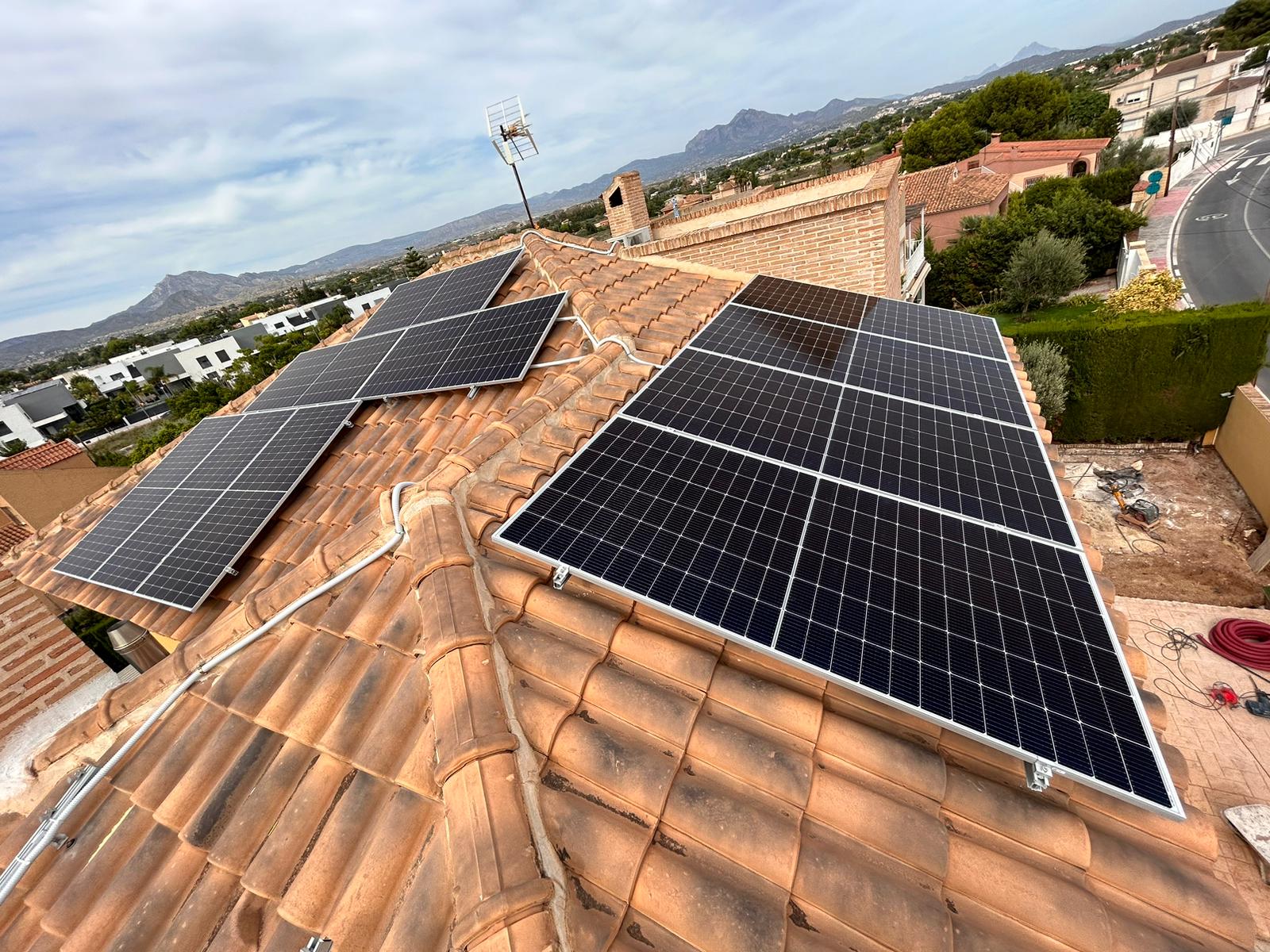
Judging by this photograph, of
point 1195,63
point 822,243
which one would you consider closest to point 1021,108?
point 1195,63

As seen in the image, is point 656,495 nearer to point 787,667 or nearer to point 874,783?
point 787,667

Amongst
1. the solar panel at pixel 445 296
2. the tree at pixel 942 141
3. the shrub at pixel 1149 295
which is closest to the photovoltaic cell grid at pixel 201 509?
the solar panel at pixel 445 296

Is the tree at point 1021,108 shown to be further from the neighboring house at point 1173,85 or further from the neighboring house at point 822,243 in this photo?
the neighboring house at point 822,243

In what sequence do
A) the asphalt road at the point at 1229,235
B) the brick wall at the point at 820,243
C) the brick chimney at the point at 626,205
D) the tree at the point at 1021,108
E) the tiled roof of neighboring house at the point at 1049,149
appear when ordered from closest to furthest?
the brick wall at the point at 820,243, the brick chimney at the point at 626,205, the asphalt road at the point at 1229,235, the tiled roof of neighboring house at the point at 1049,149, the tree at the point at 1021,108

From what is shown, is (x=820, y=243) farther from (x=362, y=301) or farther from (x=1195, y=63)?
(x=1195, y=63)

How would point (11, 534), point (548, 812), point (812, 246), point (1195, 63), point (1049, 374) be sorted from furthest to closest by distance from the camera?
point (1195, 63) < point (1049, 374) < point (11, 534) < point (812, 246) < point (548, 812)

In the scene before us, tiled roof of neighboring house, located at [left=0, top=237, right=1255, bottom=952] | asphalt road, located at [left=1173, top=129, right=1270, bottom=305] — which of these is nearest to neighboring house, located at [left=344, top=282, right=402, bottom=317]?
asphalt road, located at [left=1173, top=129, right=1270, bottom=305]

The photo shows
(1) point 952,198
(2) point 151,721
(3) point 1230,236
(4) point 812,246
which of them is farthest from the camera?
(1) point 952,198
